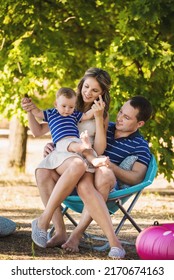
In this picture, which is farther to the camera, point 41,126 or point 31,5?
point 31,5

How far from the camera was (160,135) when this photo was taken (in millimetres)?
11641

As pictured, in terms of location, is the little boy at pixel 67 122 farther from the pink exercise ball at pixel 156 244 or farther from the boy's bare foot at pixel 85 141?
the pink exercise ball at pixel 156 244

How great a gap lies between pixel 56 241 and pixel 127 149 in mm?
824

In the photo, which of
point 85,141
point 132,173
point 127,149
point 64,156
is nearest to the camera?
point 85,141

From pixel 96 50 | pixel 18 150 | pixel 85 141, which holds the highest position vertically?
pixel 96 50

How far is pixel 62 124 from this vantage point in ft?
21.7

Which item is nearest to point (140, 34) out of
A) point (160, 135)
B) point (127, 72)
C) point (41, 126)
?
point (127, 72)

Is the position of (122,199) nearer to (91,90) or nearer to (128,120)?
(128,120)

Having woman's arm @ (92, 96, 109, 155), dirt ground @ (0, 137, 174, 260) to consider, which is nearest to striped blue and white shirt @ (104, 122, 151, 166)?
woman's arm @ (92, 96, 109, 155)

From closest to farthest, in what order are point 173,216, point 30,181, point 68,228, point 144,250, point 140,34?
1. point 144,250
2. point 68,228
3. point 173,216
4. point 140,34
5. point 30,181

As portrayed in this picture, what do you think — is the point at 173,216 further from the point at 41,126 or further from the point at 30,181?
the point at 30,181

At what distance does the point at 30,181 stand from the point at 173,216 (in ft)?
15.7

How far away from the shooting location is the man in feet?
21.5

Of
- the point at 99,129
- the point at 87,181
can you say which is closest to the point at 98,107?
the point at 99,129
